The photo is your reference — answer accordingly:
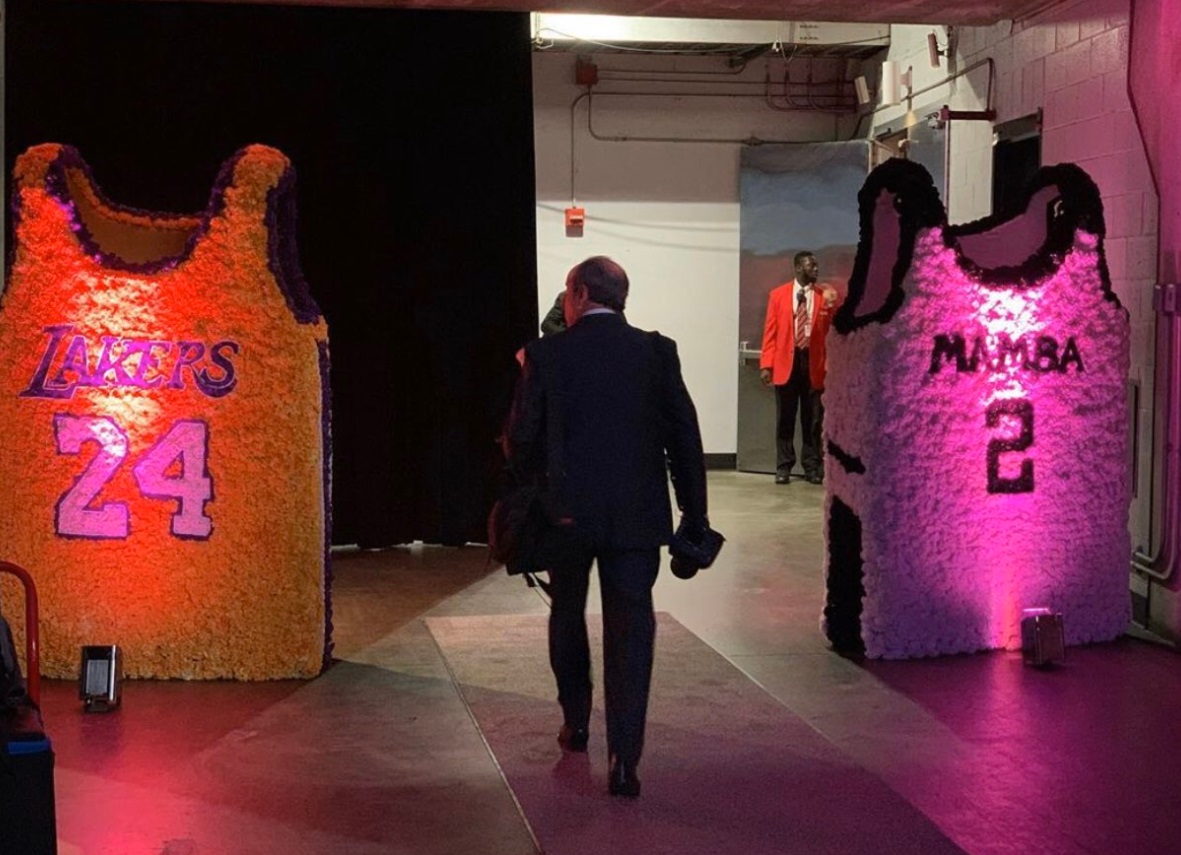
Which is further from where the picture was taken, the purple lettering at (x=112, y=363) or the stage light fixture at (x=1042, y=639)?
the stage light fixture at (x=1042, y=639)

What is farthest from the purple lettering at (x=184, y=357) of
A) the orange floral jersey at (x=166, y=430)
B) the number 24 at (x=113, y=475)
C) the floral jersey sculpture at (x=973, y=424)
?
the floral jersey sculpture at (x=973, y=424)

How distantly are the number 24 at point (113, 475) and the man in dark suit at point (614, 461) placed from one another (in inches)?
74.4

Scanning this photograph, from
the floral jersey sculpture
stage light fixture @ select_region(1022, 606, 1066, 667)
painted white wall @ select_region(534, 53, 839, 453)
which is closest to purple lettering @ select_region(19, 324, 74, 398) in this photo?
the floral jersey sculpture

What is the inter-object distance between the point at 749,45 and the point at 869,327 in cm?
656

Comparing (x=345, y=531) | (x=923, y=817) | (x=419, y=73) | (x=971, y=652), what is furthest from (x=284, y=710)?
(x=419, y=73)

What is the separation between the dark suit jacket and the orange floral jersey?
1.77 m

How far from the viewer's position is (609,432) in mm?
4473

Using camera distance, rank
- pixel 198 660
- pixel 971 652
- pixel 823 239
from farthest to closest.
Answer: pixel 823 239, pixel 971 652, pixel 198 660

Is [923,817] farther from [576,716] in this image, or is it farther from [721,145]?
[721,145]

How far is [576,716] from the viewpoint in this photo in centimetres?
502

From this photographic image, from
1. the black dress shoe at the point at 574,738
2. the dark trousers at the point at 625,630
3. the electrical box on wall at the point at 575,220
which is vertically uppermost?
the electrical box on wall at the point at 575,220

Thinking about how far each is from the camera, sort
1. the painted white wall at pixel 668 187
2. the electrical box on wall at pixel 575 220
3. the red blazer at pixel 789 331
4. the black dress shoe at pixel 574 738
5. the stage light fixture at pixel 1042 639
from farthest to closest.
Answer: the painted white wall at pixel 668 187 → the electrical box on wall at pixel 575 220 → the red blazer at pixel 789 331 → the stage light fixture at pixel 1042 639 → the black dress shoe at pixel 574 738

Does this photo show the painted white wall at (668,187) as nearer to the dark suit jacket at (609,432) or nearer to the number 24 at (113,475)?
the number 24 at (113,475)

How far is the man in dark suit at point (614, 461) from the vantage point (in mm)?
4465
